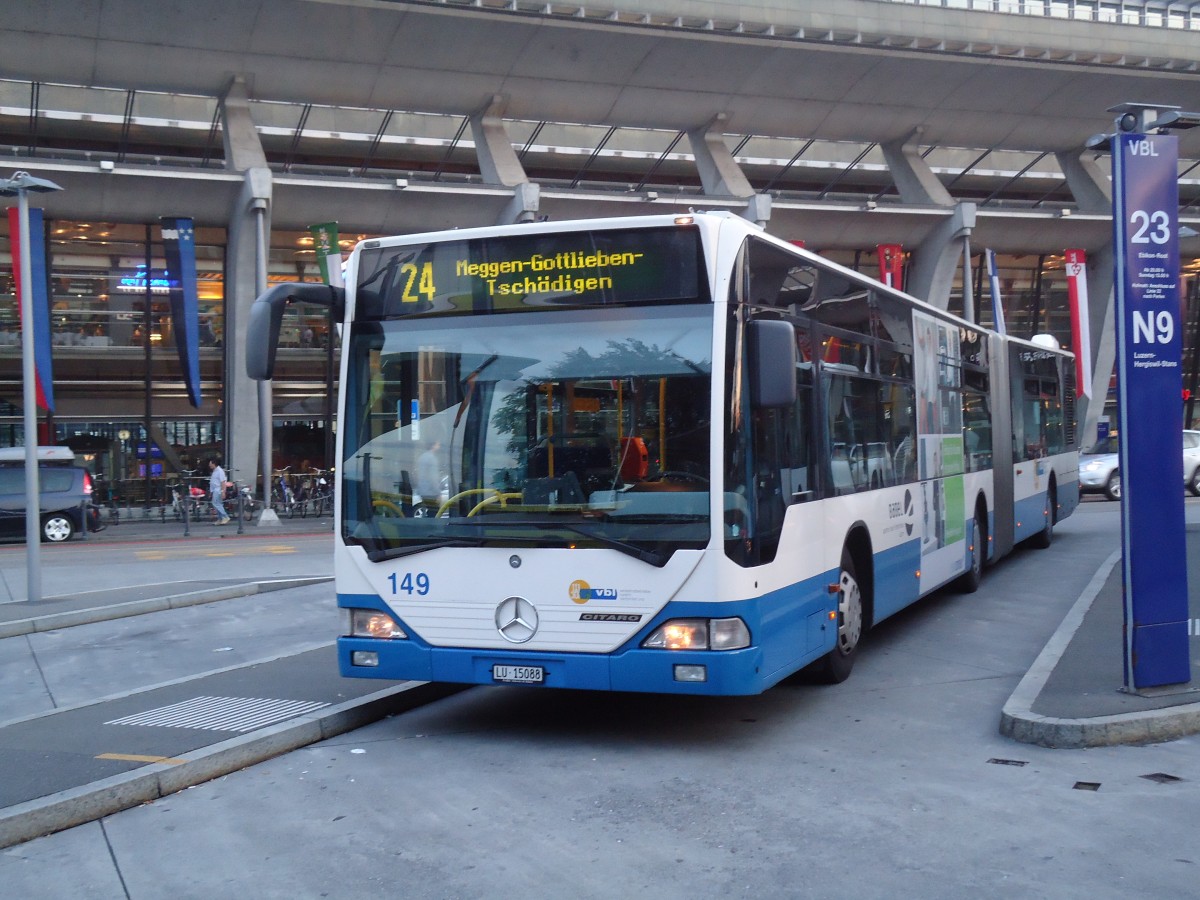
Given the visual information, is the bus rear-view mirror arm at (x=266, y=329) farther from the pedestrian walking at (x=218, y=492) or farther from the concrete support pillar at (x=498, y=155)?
the concrete support pillar at (x=498, y=155)

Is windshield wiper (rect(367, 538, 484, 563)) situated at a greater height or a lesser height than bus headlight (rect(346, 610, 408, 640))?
greater

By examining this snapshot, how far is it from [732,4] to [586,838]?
29785 mm

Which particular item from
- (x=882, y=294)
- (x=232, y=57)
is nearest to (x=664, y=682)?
(x=882, y=294)

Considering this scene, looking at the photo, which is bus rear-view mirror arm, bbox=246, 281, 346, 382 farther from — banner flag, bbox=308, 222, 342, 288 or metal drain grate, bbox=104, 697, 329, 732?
banner flag, bbox=308, 222, 342, 288

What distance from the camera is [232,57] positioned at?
2995 centimetres

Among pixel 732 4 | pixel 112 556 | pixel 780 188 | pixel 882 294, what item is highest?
pixel 732 4

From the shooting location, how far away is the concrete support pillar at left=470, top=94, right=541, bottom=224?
107 ft

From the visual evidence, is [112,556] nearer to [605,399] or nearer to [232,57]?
[232,57]

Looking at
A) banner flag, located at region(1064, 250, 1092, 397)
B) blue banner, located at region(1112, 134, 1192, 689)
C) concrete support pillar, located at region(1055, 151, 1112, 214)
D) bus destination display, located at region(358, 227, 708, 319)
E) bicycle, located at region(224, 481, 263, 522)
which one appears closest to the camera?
bus destination display, located at region(358, 227, 708, 319)

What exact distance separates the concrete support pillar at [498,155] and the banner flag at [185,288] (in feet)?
26.8

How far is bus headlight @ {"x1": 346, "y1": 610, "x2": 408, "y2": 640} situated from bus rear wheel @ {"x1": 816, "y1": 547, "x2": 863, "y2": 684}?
10.2ft

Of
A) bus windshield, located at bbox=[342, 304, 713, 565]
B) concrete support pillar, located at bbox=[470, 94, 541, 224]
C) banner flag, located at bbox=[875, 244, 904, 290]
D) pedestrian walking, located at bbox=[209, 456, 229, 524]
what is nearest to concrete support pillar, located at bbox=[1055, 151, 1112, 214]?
banner flag, located at bbox=[875, 244, 904, 290]

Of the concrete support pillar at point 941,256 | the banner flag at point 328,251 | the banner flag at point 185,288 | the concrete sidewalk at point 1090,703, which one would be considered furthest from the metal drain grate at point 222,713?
the concrete support pillar at point 941,256

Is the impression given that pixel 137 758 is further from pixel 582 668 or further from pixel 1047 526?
pixel 1047 526
